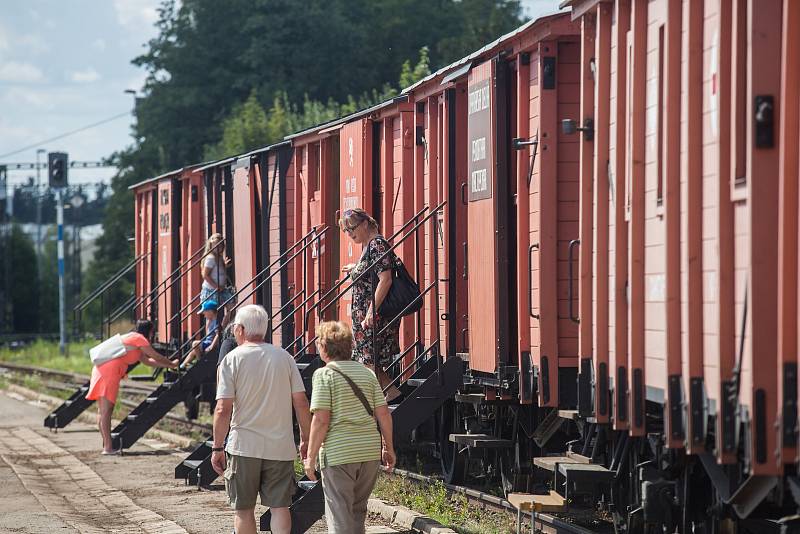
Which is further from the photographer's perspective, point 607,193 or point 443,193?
point 443,193

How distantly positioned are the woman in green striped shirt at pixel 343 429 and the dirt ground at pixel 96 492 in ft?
6.75

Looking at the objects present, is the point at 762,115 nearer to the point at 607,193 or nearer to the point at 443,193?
the point at 607,193

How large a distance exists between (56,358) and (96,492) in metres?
26.9

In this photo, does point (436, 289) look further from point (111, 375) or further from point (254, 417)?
point (111, 375)

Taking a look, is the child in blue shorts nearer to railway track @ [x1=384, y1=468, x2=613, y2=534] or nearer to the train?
the train

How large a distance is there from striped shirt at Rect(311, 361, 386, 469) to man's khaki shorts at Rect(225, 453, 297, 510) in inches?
17.7

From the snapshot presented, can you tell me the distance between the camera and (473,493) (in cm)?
1138

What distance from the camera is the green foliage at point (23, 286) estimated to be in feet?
266

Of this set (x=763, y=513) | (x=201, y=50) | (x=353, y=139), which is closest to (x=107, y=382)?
(x=353, y=139)

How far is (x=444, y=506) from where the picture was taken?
11008 millimetres

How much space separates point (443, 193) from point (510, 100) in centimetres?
155

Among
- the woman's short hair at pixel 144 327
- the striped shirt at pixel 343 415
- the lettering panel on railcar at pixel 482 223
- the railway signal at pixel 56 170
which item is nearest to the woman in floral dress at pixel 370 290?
the lettering panel on railcar at pixel 482 223

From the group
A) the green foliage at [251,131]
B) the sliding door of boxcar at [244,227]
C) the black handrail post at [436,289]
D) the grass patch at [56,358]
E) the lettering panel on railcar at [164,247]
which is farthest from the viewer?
the green foliage at [251,131]

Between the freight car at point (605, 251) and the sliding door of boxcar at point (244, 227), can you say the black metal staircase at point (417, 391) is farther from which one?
the sliding door of boxcar at point (244, 227)
